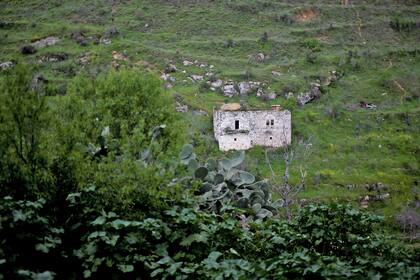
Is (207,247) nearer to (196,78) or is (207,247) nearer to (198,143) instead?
(198,143)

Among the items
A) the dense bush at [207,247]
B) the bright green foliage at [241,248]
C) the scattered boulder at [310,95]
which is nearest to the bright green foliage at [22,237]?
the dense bush at [207,247]

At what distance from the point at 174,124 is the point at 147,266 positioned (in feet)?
33.3

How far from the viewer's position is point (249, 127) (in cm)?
4212

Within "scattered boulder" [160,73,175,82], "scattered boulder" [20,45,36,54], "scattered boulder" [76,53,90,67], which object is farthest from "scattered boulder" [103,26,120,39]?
"scattered boulder" [160,73,175,82]

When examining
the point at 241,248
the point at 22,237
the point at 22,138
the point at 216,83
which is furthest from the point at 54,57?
the point at 22,237

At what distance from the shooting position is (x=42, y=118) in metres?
9.07

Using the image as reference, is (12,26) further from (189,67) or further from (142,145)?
(142,145)

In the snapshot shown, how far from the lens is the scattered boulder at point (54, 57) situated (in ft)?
173

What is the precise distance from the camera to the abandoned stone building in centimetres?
4181

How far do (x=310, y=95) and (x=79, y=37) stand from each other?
24.2m

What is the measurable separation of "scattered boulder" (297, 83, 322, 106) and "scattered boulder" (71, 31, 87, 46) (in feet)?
73.2

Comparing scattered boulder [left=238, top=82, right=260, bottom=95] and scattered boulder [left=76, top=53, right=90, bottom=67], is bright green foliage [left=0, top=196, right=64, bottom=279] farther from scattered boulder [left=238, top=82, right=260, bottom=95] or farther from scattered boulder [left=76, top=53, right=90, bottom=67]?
scattered boulder [left=76, top=53, right=90, bottom=67]

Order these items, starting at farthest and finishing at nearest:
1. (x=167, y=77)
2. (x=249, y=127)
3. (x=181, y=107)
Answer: (x=167, y=77) → (x=181, y=107) → (x=249, y=127)

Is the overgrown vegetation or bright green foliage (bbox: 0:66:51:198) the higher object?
bright green foliage (bbox: 0:66:51:198)
